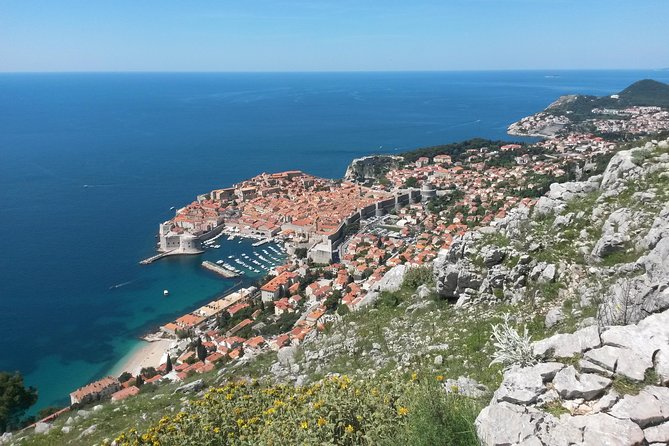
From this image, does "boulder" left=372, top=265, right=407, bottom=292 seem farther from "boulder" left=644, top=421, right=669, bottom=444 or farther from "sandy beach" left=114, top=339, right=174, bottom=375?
"sandy beach" left=114, top=339, right=174, bottom=375

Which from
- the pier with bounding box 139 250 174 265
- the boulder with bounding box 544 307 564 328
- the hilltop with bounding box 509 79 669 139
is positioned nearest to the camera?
the boulder with bounding box 544 307 564 328

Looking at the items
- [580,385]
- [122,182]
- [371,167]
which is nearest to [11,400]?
[580,385]

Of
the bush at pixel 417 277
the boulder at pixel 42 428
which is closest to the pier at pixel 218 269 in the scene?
the bush at pixel 417 277

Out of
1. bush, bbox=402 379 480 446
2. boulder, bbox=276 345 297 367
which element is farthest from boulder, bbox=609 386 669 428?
boulder, bbox=276 345 297 367

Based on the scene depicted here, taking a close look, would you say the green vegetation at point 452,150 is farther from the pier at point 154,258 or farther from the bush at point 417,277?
the bush at point 417,277

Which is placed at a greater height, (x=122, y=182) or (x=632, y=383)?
(x=632, y=383)

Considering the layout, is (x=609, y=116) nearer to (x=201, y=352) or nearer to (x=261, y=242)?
(x=261, y=242)
